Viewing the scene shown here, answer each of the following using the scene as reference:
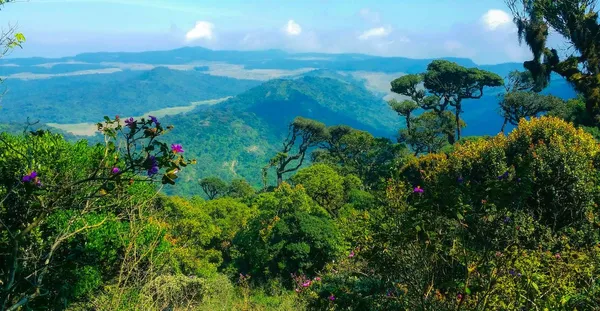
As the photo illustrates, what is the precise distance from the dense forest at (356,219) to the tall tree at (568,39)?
0.07 meters

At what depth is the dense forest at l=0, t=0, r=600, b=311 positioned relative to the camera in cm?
353

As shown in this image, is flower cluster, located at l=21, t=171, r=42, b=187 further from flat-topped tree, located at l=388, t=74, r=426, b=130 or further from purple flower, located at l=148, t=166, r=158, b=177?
flat-topped tree, located at l=388, t=74, r=426, b=130

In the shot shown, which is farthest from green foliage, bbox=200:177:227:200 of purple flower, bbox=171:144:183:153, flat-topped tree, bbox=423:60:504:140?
purple flower, bbox=171:144:183:153

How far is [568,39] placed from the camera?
18.9 m

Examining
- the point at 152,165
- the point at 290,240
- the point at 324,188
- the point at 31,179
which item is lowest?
the point at 290,240

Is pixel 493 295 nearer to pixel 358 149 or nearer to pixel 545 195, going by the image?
pixel 545 195

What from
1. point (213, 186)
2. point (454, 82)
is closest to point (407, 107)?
point (454, 82)

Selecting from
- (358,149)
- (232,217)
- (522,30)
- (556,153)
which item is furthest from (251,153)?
(556,153)

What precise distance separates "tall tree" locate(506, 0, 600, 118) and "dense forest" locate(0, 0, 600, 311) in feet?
0.24

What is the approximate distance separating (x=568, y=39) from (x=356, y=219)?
55.8 feet

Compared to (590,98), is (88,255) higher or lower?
lower

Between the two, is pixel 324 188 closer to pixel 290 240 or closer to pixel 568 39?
pixel 290 240

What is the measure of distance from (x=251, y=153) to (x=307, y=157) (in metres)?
24.4

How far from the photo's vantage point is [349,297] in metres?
5.17
